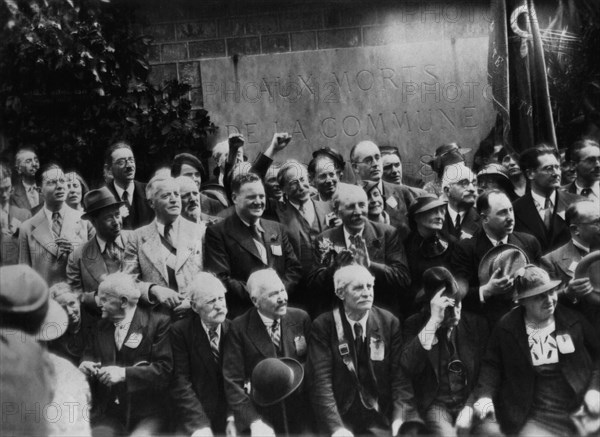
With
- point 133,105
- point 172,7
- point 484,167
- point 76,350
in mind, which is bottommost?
point 76,350

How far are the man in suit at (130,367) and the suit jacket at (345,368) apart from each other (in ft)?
3.64

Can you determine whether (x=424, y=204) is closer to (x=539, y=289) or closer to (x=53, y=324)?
(x=539, y=289)

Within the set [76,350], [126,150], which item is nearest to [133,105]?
[126,150]

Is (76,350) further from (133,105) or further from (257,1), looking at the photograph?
(257,1)

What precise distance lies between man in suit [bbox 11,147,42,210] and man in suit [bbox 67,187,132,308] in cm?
52

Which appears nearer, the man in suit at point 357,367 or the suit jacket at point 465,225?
the man in suit at point 357,367

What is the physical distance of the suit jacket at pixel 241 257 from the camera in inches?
304

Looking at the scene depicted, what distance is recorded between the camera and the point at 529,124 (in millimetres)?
8320

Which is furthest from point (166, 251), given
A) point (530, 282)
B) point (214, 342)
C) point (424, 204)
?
point (530, 282)

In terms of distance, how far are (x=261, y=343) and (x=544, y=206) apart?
2.40 m

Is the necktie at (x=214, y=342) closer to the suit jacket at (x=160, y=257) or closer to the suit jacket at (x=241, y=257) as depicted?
the suit jacket at (x=241, y=257)

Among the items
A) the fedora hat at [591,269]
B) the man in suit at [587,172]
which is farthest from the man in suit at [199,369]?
the man in suit at [587,172]

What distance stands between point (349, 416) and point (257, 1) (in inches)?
133

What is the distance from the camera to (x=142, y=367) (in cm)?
773
